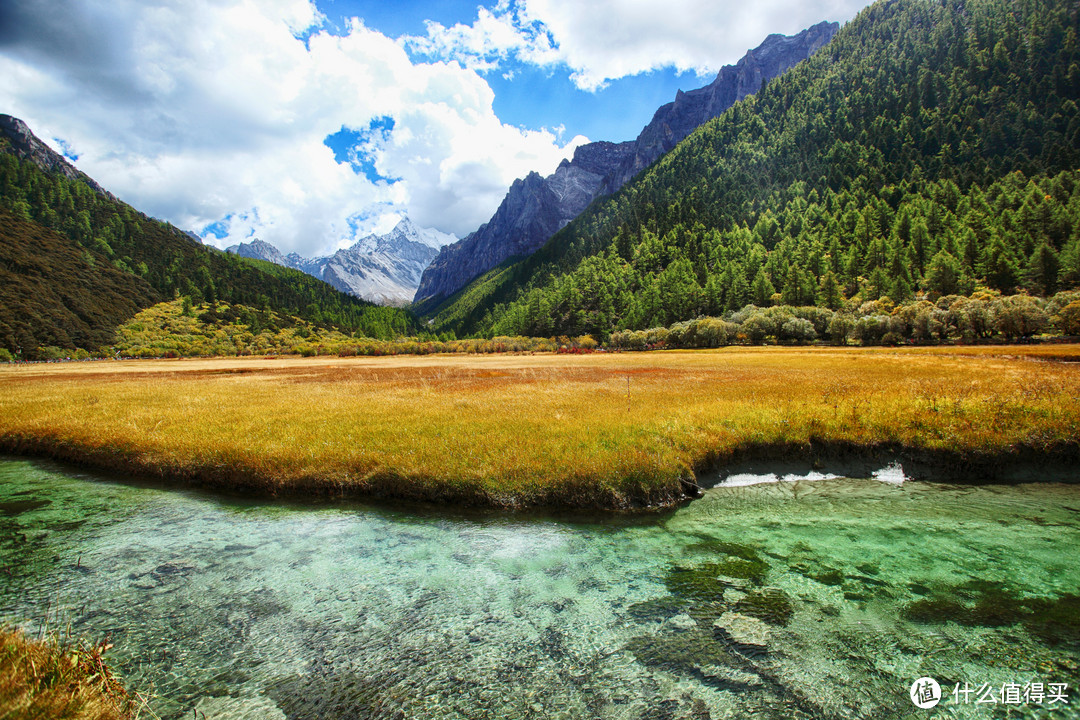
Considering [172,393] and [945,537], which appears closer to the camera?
[945,537]

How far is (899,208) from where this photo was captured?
141 m

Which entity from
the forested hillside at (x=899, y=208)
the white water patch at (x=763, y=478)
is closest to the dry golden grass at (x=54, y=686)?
the white water patch at (x=763, y=478)

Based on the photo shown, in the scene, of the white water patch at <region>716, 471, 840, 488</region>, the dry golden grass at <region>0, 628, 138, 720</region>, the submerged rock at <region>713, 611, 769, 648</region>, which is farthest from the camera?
the white water patch at <region>716, 471, 840, 488</region>

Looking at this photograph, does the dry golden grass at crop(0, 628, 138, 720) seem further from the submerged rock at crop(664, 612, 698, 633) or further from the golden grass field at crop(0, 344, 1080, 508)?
the golden grass field at crop(0, 344, 1080, 508)

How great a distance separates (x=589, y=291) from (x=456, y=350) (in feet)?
212

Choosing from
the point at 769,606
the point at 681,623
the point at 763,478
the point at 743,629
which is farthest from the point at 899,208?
the point at 681,623

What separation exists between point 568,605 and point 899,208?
190m

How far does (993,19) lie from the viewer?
646ft

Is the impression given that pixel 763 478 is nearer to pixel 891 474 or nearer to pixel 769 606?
pixel 891 474

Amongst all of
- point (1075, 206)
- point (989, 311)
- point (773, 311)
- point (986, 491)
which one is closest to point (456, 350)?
point (773, 311)

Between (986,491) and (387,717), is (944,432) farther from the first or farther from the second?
(387,717)

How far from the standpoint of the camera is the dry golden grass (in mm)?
3670

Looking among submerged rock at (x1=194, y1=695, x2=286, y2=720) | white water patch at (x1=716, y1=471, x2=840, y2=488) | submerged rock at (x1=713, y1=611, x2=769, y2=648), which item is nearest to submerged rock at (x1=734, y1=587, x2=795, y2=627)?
submerged rock at (x1=713, y1=611, x2=769, y2=648)

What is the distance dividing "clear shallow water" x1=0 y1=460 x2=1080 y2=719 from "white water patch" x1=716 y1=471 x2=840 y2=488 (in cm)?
217
